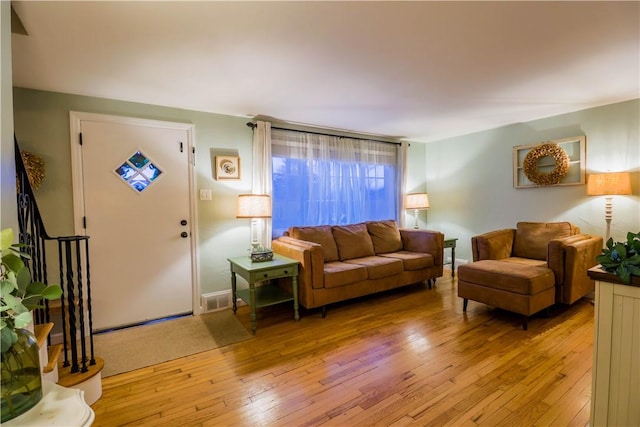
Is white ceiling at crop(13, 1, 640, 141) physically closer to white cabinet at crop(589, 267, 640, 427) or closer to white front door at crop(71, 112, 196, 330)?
white front door at crop(71, 112, 196, 330)

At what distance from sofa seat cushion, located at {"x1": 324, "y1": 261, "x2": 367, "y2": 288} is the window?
0.92 metres

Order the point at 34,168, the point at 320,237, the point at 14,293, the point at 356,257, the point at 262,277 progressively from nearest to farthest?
the point at 14,293 → the point at 34,168 → the point at 262,277 → the point at 320,237 → the point at 356,257

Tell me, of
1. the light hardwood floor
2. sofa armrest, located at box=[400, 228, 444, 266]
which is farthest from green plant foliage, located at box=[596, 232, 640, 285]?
sofa armrest, located at box=[400, 228, 444, 266]

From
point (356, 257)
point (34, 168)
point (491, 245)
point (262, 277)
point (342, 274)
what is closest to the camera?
point (34, 168)

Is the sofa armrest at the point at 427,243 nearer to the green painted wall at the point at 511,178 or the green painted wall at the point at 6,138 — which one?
the green painted wall at the point at 511,178

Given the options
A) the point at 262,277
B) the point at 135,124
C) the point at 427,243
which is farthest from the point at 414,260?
the point at 135,124

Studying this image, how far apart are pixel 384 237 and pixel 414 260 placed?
1.81ft

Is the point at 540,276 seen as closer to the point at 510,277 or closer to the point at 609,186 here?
the point at 510,277

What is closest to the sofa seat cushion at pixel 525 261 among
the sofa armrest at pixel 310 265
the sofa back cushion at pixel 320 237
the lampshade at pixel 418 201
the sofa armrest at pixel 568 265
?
the sofa armrest at pixel 568 265

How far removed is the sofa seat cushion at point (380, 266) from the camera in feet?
10.8

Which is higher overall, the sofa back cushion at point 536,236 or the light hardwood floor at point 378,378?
the sofa back cushion at point 536,236

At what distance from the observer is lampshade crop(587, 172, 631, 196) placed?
294 centimetres

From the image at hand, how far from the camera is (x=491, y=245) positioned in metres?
3.45

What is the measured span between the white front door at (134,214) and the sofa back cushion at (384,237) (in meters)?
2.23
